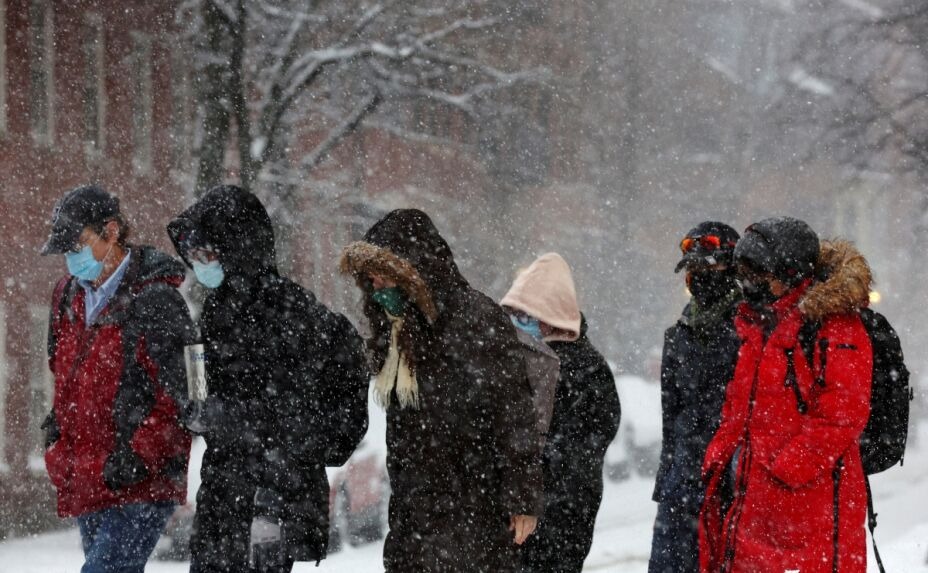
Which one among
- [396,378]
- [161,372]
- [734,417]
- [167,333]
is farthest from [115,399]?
[734,417]

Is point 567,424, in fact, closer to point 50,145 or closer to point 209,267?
point 209,267

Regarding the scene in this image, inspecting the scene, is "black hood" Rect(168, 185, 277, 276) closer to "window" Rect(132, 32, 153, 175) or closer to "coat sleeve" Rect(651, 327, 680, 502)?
"coat sleeve" Rect(651, 327, 680, 502)

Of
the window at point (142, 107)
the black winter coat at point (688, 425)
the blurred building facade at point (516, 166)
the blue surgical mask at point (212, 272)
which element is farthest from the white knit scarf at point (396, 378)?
the window at point (142, 107)

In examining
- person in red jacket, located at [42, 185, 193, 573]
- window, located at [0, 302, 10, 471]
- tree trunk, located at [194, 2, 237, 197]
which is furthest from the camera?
window, located at [0, 302, 10, 471]

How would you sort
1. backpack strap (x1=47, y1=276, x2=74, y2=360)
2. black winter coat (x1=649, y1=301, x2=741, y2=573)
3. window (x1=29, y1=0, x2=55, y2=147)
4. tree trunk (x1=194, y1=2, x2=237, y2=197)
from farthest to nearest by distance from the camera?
window (x1=29, y1=0, x2=55, y2=147), tree trunk (x1=194, y1=2, x2=237, y2=197), black winter coat (x1=649, y1=301, x2=741, y2=573), backpack strap (x1=47, y1=276, x2=74, y2=360)

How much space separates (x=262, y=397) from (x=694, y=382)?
2.00 metres

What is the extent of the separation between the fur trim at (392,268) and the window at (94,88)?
37.3 ft

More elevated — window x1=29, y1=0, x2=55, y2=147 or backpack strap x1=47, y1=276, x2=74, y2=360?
window x1=29, y1=0, x2=55, y2=147

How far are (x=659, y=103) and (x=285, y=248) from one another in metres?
20.3

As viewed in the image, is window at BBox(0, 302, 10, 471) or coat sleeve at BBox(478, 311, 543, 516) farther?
window at BBox(0, 302, 10, 471)

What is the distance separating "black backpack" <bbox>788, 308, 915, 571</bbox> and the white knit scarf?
49.0 inches

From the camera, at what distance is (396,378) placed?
412 centimetres

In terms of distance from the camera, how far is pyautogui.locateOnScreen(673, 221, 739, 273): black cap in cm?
525

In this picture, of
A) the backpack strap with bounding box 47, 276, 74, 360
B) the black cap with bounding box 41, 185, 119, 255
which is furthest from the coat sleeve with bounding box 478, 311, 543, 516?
the backpack strap with bounding box 47, 276, 74, 360
